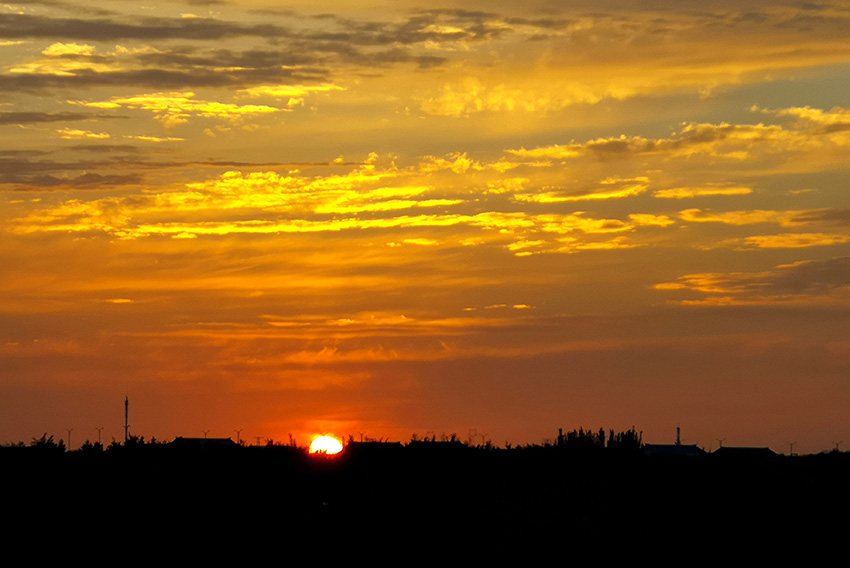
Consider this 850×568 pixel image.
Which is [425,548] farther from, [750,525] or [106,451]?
[106,451]

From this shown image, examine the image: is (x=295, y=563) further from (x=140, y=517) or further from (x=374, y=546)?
(x=140, y=517)

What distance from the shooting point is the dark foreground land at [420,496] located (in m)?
43.9

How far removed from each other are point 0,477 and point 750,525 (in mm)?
27418

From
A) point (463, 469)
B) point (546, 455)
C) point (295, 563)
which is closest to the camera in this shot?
point (295, 563)

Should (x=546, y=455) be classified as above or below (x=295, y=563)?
above

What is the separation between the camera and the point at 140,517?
1772 inches

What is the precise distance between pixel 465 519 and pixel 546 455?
693 inches

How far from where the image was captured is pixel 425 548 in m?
41.3

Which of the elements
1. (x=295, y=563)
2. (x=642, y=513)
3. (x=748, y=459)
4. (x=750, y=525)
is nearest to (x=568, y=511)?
(x=642, y=513)

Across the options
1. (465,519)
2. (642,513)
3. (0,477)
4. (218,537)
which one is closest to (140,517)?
(218,537)

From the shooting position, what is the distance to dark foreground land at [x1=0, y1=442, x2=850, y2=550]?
4391 centimetres

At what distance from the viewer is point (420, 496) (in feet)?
165

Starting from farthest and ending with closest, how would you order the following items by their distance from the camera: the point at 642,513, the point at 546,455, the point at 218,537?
the point at 546,455 → the point at 642,513 → the point at 218,537

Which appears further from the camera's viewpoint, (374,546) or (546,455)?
(546,455)
